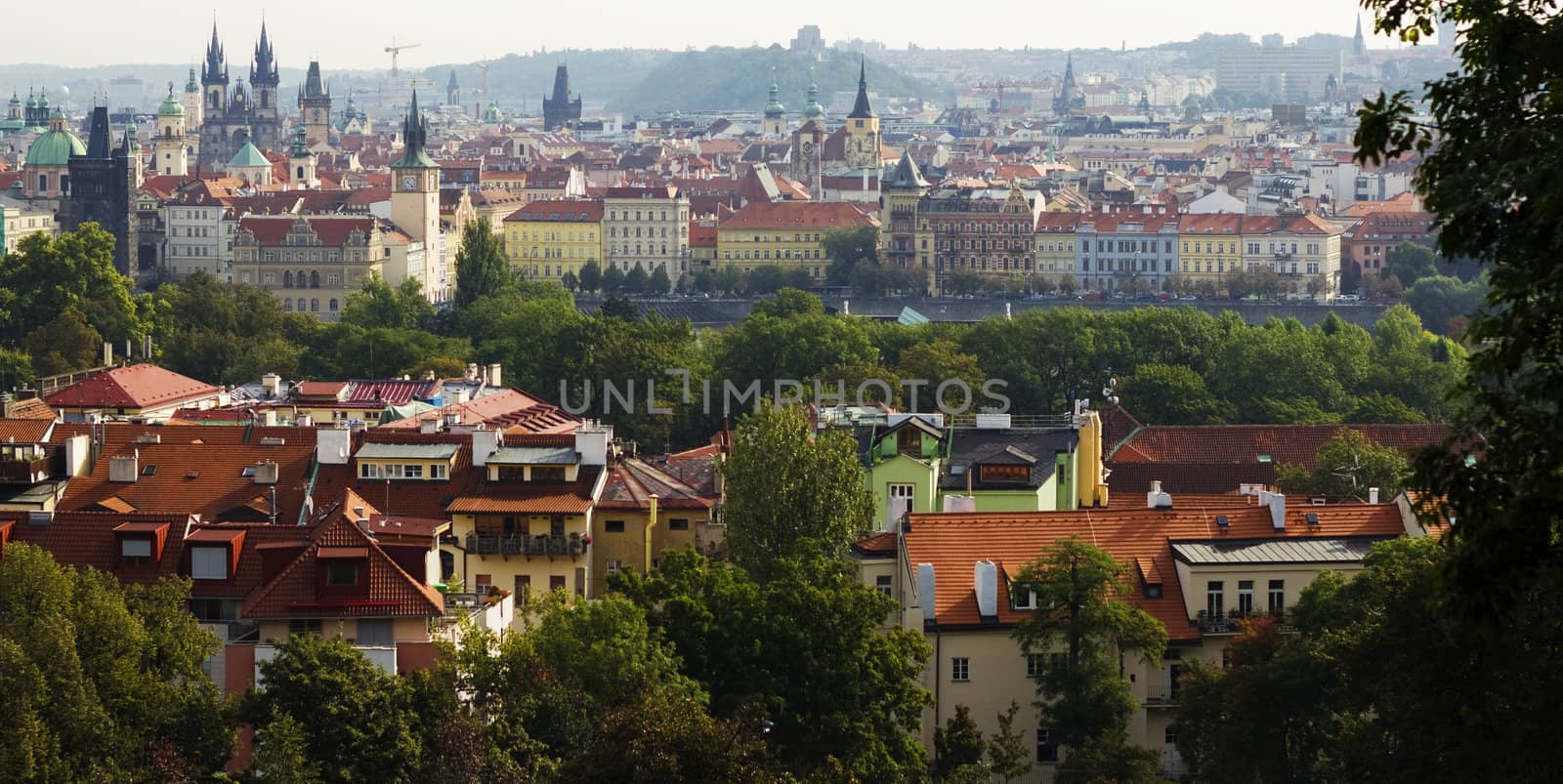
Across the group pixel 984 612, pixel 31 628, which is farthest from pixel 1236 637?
pixel 31 628

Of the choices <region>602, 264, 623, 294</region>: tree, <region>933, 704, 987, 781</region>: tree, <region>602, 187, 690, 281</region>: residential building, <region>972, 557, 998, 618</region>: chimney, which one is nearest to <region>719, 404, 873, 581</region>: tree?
<region>972, 557, 998, 618</region>: chimney

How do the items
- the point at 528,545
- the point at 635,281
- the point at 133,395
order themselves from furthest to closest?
the point at 635,281, the point at 133,395, the point at 528,545

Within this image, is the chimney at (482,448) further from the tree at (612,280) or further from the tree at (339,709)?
the tree at (612,280)

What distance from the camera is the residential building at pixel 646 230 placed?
172 m

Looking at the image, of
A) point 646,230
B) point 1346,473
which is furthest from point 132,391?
point 646,230

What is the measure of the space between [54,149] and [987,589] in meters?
138

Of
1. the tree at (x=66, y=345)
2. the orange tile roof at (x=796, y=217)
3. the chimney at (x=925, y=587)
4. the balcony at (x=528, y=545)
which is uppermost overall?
the chimney at (x=925, y=587)

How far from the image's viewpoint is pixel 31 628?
29.4m

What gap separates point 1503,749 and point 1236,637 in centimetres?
1089

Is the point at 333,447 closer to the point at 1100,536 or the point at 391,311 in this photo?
the point at 1100,536

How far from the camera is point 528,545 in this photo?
133 ft

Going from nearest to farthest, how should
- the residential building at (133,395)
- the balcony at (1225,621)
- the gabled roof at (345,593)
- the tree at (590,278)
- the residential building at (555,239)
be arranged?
the gabled roof at (345,593) → the balcony at (1225,621) → the residential building at (133,395) → the tree at (590,278) → the residential building at (555,239)

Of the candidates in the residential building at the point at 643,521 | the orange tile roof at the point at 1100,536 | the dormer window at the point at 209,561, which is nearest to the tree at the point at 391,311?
the residential building at the point at 643,521

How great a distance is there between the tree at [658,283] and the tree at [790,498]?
375 feet
